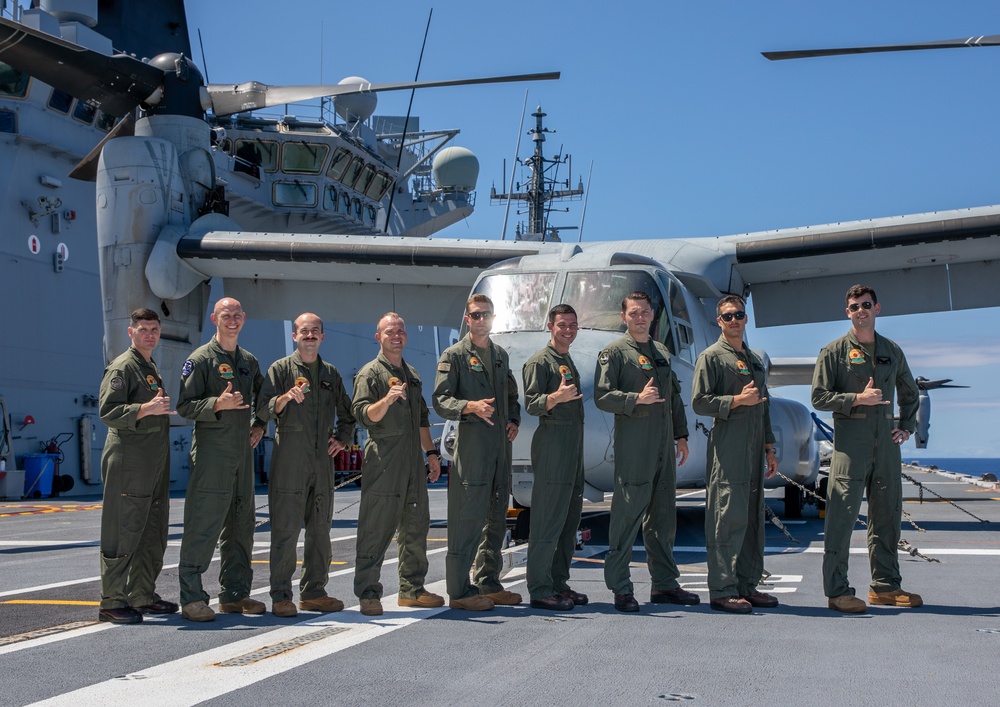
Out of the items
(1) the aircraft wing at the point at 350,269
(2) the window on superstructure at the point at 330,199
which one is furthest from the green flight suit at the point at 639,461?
(2) the window on superstructure at the point at 330,199

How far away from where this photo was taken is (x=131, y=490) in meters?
5.77

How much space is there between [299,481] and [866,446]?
3408 mm

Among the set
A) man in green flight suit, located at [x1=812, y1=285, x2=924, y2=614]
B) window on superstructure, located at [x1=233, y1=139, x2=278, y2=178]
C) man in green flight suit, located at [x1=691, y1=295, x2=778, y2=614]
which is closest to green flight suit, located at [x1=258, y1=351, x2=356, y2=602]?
man in green flight suit, located at [x1=691, y1=295, x2=778, y2=614]

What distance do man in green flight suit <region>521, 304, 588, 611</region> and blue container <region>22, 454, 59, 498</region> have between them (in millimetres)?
19683

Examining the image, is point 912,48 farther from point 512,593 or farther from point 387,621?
point 387,621

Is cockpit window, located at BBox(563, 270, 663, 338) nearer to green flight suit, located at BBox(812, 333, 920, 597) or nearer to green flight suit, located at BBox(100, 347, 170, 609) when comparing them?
green flight suit, located at BBox(812, 333, 920, 597)

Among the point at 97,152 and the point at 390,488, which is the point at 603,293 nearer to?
the point at 390,488

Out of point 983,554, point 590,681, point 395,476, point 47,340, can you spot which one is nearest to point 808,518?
point 983,554

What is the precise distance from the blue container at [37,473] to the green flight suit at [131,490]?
61.8 feet

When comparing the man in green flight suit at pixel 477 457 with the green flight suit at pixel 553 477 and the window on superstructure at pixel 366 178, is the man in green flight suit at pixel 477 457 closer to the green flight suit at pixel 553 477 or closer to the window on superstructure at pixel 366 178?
the green flight suit at pixel 553 477

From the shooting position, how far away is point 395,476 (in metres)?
5.98

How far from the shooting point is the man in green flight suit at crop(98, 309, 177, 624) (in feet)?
18.7

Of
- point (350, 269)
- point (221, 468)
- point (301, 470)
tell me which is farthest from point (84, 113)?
point (301, 470)

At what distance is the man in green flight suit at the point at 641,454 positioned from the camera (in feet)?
19.9
